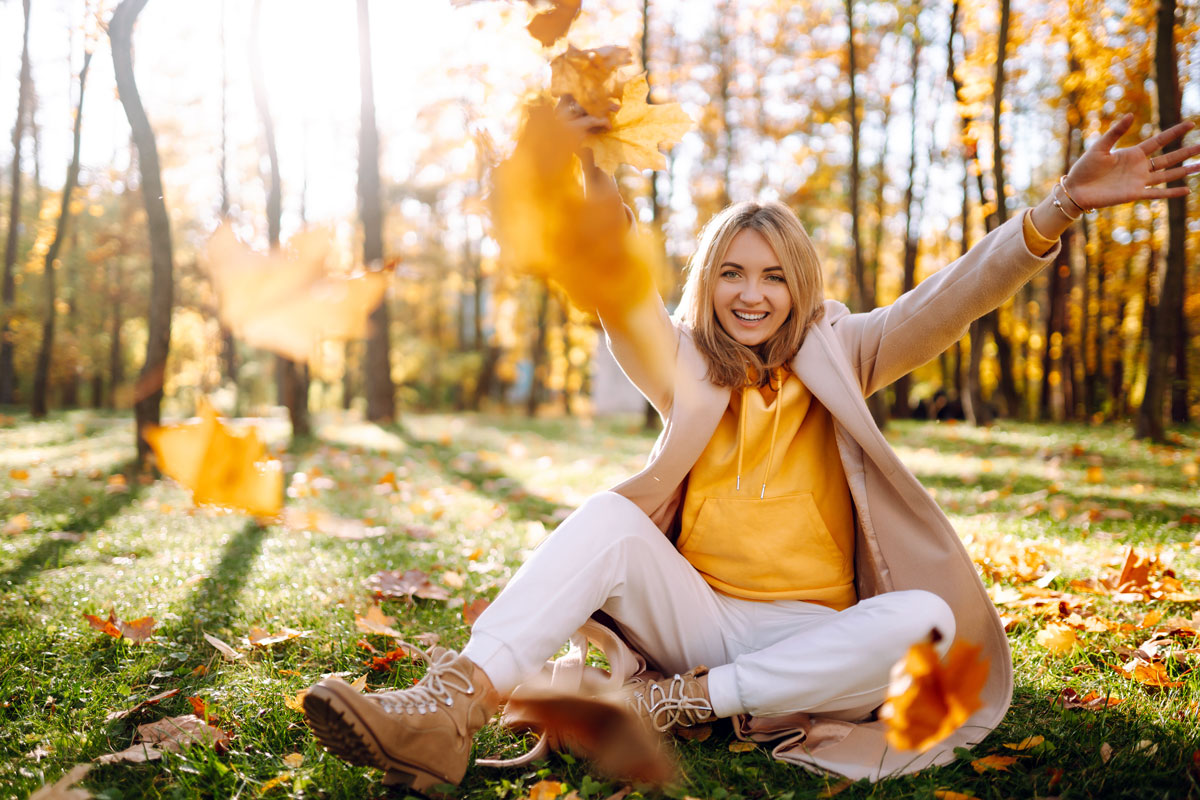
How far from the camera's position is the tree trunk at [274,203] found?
6.29 m

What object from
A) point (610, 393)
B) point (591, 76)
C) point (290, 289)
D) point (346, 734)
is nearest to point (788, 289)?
point (591, 76)

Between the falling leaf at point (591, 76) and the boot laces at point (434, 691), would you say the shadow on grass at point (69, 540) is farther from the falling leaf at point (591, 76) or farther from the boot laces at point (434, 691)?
the falling leaf at point (591, 76)

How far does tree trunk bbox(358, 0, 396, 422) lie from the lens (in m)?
9.02

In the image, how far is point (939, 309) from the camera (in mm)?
1932

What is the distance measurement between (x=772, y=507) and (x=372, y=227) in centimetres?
884

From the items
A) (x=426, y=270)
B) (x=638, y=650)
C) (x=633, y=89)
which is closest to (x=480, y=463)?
(x=638, y=650)

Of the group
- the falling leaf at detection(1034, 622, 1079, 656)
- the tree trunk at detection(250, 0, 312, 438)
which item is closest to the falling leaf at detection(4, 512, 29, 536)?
the tree trunk at detection(250, 0, 312, 438)

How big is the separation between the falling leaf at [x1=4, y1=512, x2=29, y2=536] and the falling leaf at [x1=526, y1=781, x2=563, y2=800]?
3.52m

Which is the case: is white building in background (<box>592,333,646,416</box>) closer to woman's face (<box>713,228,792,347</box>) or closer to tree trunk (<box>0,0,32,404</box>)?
tree trunk (<box>0,0,32,404</box>)

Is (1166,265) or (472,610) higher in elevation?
(1166,265)

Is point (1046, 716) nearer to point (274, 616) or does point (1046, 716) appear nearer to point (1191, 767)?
point (1191, 767)

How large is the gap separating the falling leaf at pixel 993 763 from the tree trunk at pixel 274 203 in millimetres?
3322

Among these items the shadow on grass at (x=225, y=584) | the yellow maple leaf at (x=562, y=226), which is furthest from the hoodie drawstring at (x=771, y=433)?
the shadow on grass at (x=225, y=584)

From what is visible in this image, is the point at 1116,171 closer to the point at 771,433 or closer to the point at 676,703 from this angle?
the point at 771,433
